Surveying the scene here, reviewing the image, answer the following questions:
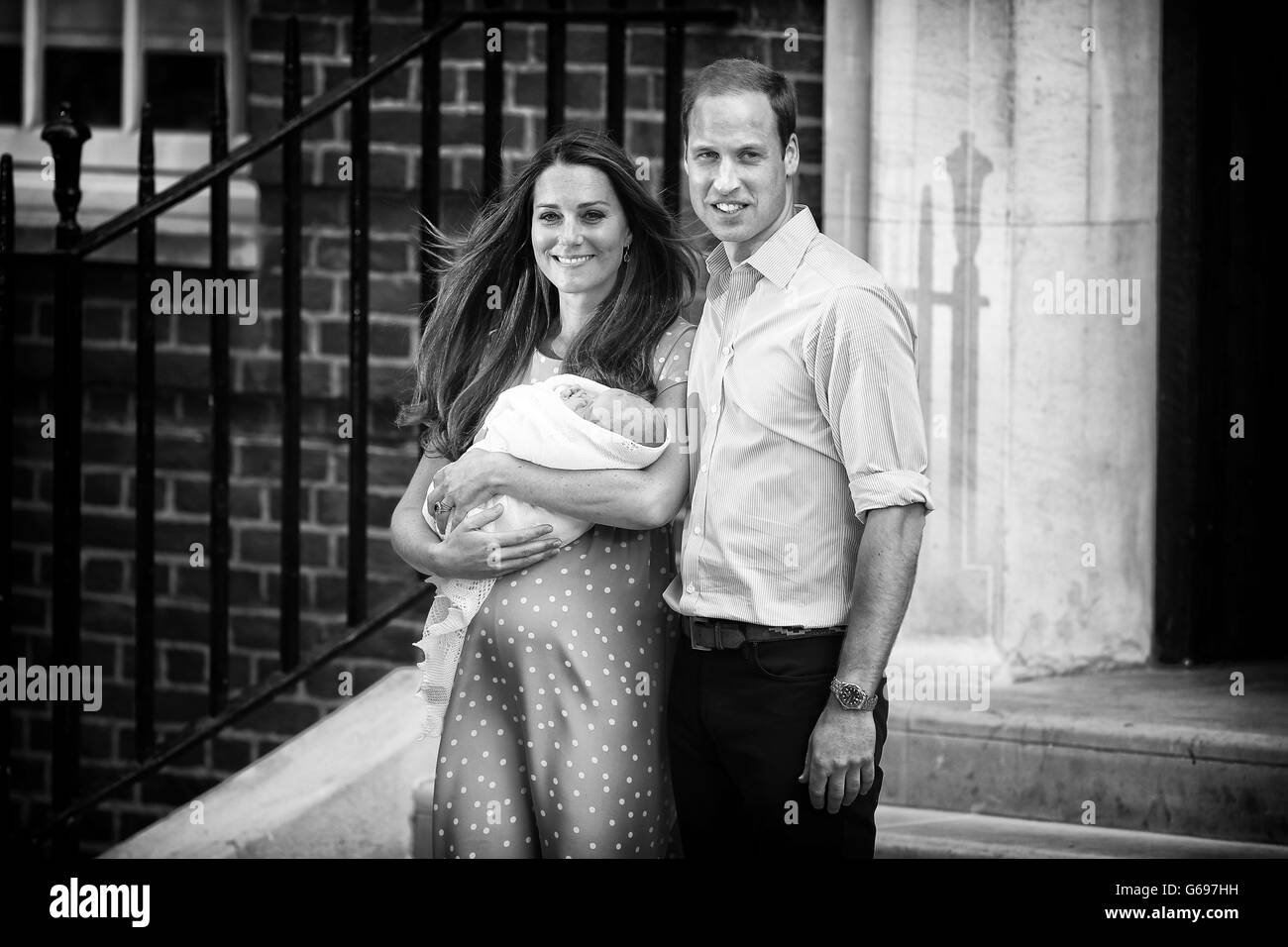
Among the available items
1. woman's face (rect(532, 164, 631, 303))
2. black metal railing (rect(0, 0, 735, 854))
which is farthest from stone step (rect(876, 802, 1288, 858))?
woman's face (rect(532, 164, 631, 303))

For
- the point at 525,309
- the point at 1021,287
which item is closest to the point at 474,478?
the point at 525,309

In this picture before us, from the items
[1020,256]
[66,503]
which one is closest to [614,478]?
[1020,256]

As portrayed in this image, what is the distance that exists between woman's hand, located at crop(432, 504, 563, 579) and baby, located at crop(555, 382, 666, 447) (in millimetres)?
210

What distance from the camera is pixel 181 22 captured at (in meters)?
4.49

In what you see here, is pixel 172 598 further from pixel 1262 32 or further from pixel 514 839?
→ pixel 1262 32

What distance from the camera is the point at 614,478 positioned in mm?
2447

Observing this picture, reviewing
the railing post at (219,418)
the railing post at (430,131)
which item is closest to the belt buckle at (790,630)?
the railing post at (430,131)

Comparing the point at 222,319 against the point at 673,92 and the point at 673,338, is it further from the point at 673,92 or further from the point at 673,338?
the point at 673,338

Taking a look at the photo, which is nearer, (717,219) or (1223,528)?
(717,219)

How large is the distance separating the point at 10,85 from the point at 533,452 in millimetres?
3127

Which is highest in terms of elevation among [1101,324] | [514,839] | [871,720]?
[1101,324]

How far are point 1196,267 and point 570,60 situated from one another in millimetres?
1784

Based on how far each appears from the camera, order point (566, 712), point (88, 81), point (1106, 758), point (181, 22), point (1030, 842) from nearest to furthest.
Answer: point (566, 712)
point (1030, 842)
point (1106, 758)
point (181, 22)
point (88, 81)
